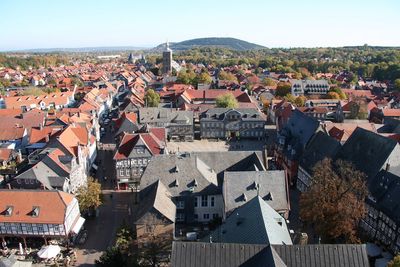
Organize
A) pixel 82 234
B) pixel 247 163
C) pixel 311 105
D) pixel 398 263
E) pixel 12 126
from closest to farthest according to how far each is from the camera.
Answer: pixel 398 263, pixel 82 234, pixel 247 163, pixel 12 126, pixel 311 105

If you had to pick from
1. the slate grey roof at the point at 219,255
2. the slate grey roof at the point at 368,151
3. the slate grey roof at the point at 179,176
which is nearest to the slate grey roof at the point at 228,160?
the slate grey roof at the point at 179,176

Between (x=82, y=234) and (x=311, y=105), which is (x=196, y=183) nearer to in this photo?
(x=82, y=234)

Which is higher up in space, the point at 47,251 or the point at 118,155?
the point at 118,155

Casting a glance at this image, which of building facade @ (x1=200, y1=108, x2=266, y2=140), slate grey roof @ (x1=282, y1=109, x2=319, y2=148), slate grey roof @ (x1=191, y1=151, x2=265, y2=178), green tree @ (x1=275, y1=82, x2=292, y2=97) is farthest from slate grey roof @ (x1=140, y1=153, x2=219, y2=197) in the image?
green tree @ (x1=275, y1=82, x2=292, y2=97)

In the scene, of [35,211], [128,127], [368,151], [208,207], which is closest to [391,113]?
[368,151]

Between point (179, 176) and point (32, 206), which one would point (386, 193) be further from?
point (32, 206)

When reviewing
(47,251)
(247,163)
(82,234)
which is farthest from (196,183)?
(47,251)

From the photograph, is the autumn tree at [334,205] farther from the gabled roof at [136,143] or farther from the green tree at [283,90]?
the green tree at [283,90]
